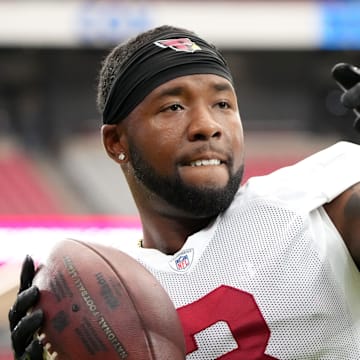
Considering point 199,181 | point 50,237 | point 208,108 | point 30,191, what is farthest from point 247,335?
point 30,191

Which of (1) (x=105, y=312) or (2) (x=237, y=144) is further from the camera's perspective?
(2) (x=237, y=144)

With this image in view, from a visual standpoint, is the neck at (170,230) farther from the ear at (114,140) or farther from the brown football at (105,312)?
the brown football at (105,312)

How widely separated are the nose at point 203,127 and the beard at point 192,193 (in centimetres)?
7

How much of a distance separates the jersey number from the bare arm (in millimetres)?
186

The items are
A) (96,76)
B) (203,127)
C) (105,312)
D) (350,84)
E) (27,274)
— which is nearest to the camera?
(105,312)

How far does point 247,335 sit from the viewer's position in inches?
55.7

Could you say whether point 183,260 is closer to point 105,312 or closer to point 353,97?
point 105,312

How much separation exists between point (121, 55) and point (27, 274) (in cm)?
51

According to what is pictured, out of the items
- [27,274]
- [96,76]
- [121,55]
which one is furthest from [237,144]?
[96,76]

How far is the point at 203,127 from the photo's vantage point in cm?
152

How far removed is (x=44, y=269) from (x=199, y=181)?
1.05 feet

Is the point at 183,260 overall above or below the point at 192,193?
below

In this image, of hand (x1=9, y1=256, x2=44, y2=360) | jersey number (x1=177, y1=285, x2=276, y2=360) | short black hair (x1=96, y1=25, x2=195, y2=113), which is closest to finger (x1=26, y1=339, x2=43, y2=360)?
hand (x1=9, y1=256, x2=44, y2=360)

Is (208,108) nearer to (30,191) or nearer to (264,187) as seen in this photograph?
(264,187)
